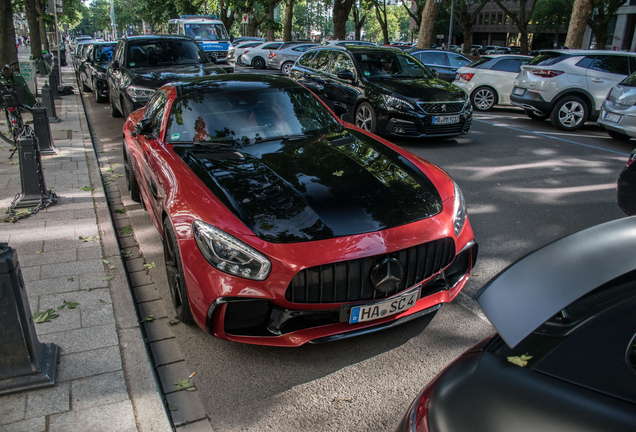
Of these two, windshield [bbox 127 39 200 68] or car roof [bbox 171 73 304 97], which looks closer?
car roof [bbox 171 73 304 97]

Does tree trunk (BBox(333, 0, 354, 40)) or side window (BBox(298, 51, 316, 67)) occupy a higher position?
tree trunk (BBox(333, 0, 354, 40))

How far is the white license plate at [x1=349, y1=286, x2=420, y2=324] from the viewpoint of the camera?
2.97 meters

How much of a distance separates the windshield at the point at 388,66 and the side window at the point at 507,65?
4.93 m

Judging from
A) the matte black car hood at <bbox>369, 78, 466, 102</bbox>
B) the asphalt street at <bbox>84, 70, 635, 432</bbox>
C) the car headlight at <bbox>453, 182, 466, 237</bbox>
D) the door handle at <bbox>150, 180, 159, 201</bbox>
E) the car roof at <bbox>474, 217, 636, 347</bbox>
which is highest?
the car roof at <bbox>474, 217, 636, 347</bbox>

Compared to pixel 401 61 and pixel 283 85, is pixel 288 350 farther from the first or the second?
pixel 401 61

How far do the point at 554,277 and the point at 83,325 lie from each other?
3.02 meters

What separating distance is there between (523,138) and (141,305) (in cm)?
848

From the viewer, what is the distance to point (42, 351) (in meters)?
3.04

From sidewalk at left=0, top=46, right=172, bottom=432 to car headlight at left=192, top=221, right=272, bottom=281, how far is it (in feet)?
2.51

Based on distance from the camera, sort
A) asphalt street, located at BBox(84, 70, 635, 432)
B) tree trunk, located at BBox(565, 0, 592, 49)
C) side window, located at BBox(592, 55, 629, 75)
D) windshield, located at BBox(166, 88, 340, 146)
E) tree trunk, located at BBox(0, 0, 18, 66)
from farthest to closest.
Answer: tree trunk, located at BBox(565, 0, 592, 49)
tree trunk, located at BBox(0, 0, 18, 66)
side window, located at BBox(592, 55, 629, 75)
windshield, located at BBox(166, 88, 340, 146)
asphalt street, located at BBox(84, 70, 635, 432)

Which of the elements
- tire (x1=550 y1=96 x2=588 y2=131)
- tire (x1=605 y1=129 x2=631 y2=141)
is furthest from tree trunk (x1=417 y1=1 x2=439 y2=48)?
tire (x1=605 y1=129 x2=631 y2=141)

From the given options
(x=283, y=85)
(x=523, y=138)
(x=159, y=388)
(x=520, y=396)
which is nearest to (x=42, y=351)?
(x=159, y=388)

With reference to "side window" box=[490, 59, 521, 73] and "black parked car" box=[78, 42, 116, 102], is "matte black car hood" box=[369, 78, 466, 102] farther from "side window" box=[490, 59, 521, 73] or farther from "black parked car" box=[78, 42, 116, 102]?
"black parked car" box=[78, 42, 116, 102]

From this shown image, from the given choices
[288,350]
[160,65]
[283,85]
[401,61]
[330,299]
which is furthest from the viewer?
[160,65]
